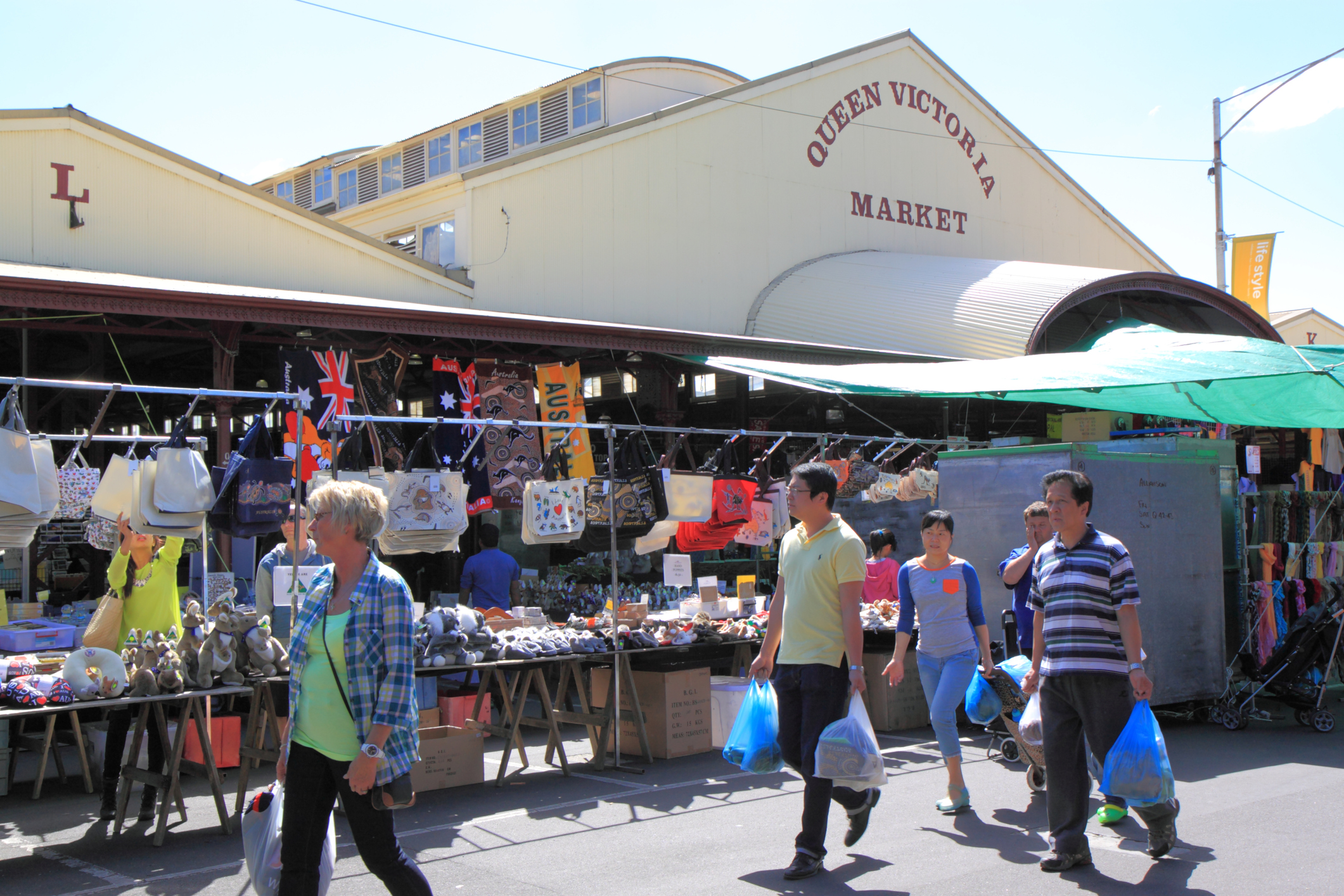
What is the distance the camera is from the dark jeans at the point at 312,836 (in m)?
3.89

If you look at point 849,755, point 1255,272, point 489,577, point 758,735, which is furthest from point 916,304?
point 849,755

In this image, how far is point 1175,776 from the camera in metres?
7.73

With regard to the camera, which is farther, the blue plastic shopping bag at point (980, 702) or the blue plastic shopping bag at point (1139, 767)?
the blue plastic shopping bag at point (980, 702)

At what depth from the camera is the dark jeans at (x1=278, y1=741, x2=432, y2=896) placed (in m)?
3.89

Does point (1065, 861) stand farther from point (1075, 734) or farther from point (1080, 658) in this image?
point (1080, 658)

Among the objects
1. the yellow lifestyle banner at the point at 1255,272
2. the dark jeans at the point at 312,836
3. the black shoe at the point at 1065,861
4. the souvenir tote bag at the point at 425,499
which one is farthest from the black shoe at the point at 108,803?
the yellow lifestyle banner at the point at 1255,272

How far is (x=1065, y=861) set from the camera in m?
5.48

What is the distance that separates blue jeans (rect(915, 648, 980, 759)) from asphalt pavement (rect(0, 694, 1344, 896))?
1.54 feet

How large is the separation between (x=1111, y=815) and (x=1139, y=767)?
119 cm

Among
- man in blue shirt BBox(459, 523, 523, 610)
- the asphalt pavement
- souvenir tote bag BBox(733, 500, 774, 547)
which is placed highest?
souvenir tote bag BBox(733, 500, 774, 547)

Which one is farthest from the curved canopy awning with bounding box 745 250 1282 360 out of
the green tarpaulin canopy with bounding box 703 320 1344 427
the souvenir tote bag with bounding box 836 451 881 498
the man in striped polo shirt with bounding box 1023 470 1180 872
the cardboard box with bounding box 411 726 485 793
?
the man in striped polo shirt with bounding box 1023 470 1180 872

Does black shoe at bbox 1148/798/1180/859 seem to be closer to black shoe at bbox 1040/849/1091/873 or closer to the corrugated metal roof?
black shoe at bbox 1040/849/1091/873

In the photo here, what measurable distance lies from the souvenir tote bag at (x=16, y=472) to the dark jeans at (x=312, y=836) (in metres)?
3.02

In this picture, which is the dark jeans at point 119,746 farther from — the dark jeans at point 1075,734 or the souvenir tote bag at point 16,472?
the dark jeans at point 1075,734
